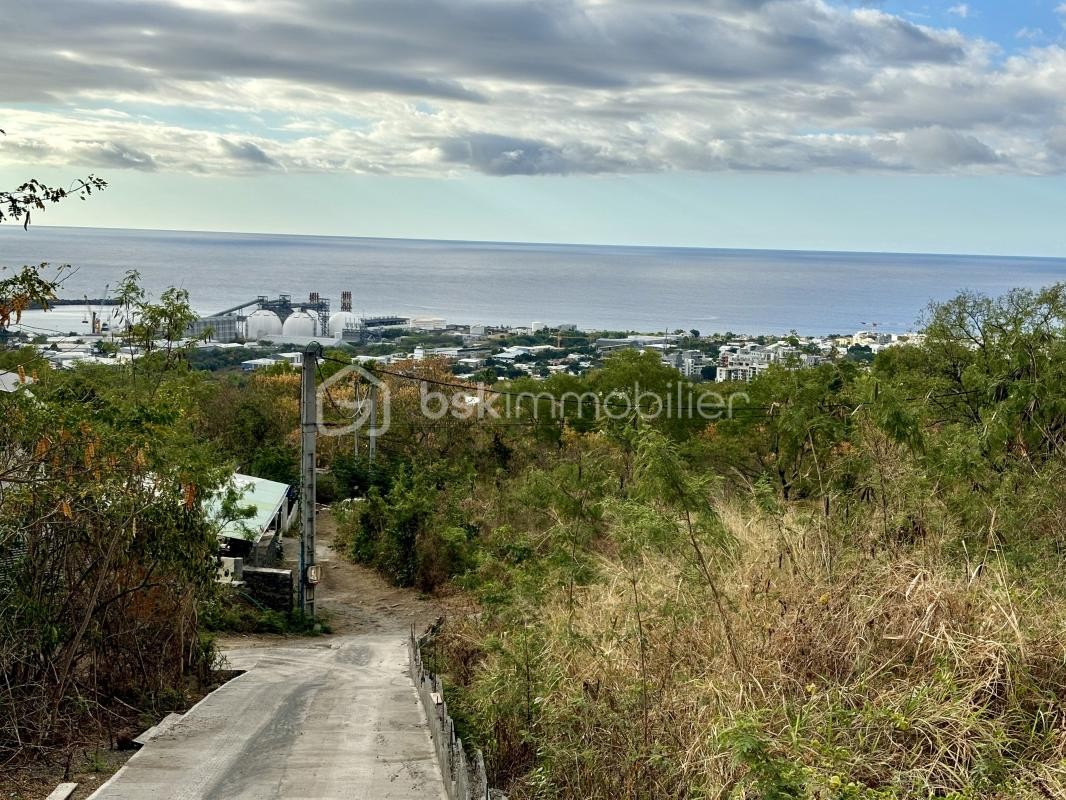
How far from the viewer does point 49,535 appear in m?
10.7

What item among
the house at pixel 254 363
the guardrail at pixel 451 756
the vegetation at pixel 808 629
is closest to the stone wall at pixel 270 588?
the vegetation at pixel 808 629

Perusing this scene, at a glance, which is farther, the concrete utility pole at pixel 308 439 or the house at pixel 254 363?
the house at pixel 254 363

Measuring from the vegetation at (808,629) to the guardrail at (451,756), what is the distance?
0.43 m

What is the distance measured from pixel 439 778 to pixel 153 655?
16.5 ft

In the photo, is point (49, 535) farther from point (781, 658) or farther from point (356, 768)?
point (781, 658)

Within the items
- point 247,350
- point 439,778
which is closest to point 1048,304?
point 439,778

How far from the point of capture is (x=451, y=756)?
9297mm

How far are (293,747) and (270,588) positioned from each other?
40.0 feet

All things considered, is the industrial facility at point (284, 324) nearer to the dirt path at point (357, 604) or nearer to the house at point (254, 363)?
the house at point (254, 363)

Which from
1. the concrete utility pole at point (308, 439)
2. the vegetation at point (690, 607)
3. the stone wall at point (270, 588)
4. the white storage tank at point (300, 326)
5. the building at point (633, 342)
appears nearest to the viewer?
the vegetation at point (690, 607)

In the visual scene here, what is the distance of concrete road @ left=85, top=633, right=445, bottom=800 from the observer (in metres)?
9.28

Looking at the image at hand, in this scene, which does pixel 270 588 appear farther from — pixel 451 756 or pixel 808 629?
pixel 808 629

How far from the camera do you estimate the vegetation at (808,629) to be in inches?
280

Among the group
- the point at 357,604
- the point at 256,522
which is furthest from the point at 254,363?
the point at 357,604
